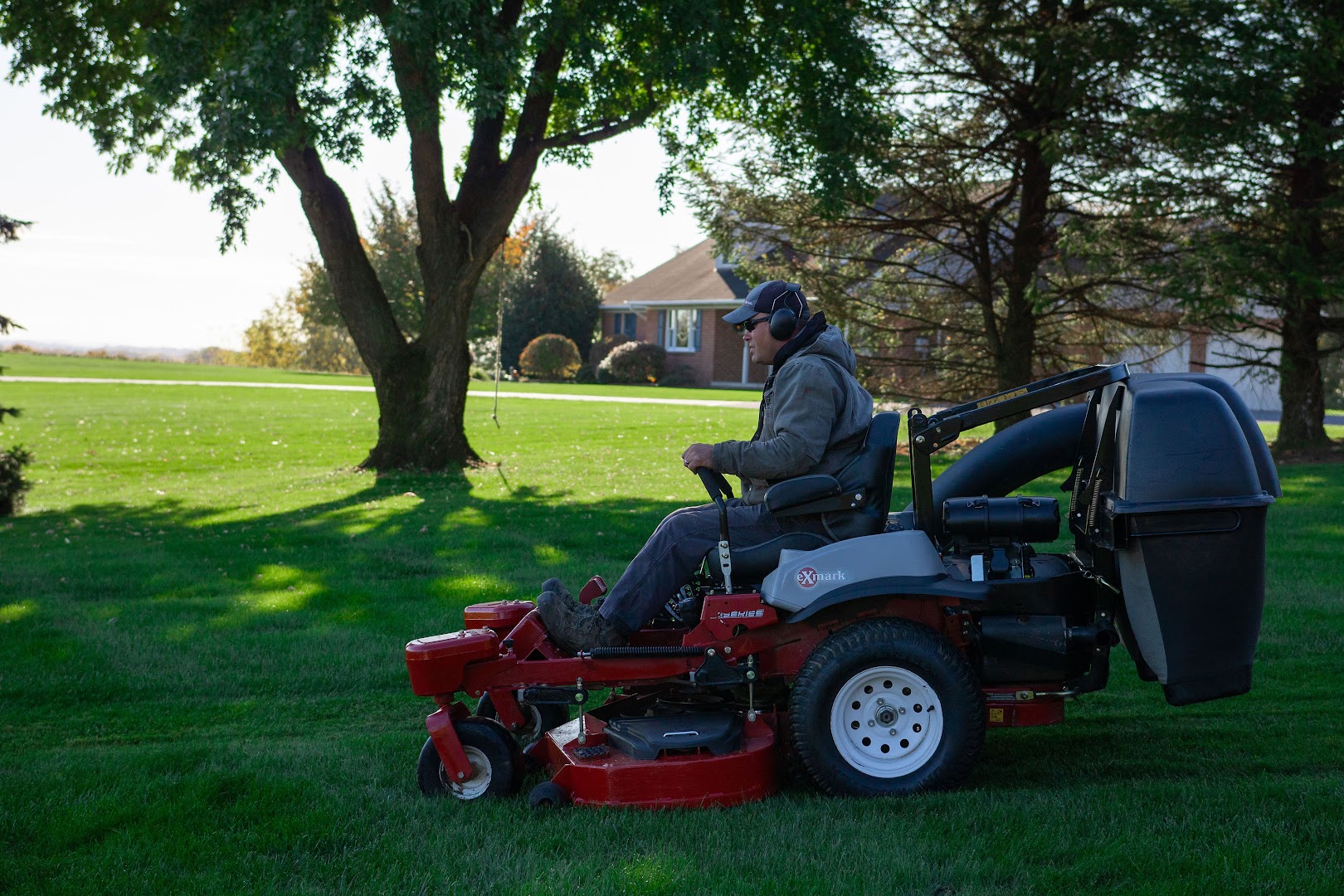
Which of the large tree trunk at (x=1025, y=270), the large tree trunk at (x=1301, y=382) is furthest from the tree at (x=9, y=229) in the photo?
the large tree trunk at (x=1301, y=382)

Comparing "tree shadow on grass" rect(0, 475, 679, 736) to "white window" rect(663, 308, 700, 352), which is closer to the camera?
"tree shadow on grass" rect(0, 475, 679, 736)

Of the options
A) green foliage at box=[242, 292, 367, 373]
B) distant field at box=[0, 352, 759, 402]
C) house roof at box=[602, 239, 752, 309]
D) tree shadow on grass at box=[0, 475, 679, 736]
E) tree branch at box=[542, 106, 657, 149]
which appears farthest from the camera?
green foliage at box=[242, 292, 367, 373]

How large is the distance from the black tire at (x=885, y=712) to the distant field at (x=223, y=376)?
2885 centimetres

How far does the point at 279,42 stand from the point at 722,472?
9.87 meters

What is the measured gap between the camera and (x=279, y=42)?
12828mm

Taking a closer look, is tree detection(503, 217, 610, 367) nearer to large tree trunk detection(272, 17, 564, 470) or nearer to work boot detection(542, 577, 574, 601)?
large tree trunk detection(272, 17, 564, 470)

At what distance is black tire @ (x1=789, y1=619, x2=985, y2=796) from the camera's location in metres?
4.64

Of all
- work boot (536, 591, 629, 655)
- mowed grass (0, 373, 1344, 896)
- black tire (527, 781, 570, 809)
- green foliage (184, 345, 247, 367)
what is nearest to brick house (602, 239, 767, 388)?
green foliage (184, 345, 247, 367)

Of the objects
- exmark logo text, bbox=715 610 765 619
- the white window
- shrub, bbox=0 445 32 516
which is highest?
the white window

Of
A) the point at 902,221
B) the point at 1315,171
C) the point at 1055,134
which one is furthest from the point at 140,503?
the point at 1315,171

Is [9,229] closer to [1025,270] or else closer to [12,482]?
[12,482]

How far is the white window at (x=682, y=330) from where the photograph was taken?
156ft

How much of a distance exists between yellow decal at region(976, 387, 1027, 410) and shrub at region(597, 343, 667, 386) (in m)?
40.9

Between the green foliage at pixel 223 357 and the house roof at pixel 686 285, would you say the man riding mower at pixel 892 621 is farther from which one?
the green foliage at pixel 223 357
